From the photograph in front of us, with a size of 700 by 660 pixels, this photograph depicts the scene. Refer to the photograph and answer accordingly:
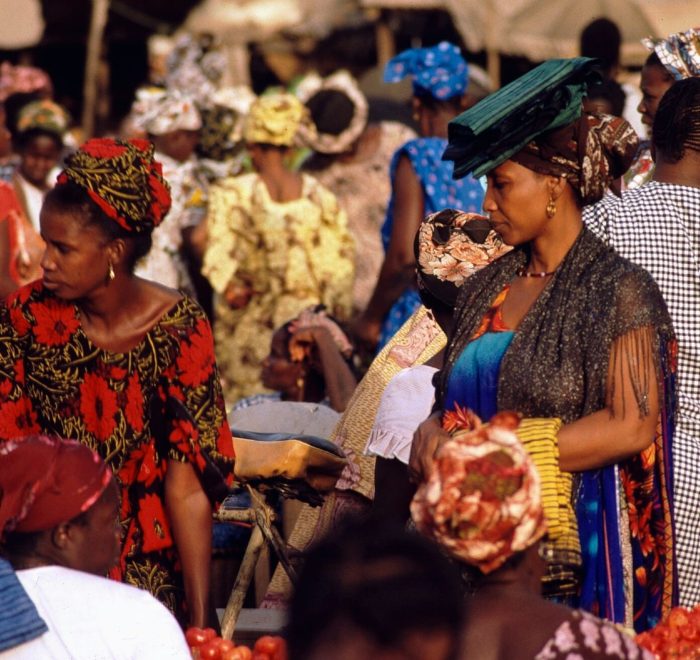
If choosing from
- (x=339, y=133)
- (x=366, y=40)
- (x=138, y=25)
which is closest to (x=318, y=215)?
(x=339, y=133)

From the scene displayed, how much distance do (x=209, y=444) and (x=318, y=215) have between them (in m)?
5.17

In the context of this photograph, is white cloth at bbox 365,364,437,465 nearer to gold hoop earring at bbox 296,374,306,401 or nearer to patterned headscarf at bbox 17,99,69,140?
gold hoop earring at bbox 296,374,306,401

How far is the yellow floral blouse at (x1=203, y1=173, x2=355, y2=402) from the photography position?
30.9 ft

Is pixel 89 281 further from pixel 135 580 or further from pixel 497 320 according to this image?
pixel 497 320

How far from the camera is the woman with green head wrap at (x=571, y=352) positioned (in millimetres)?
3775

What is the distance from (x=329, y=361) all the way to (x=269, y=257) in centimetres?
257

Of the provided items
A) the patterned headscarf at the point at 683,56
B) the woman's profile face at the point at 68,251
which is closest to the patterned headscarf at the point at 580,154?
the woman's profile face at the point at 68,251

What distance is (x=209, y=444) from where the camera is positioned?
14.4 ft

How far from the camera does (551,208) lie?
3.98 m

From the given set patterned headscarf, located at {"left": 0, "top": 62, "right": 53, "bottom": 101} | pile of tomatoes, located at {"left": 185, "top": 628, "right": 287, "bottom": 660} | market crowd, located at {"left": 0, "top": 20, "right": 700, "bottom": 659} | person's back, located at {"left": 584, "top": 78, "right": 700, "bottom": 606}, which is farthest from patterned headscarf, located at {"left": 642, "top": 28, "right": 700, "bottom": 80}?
patterned headscarf, located at {"left": 0, "top": 62, "right": 53, "bottom": 101}

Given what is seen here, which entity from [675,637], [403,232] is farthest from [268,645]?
[403,232]

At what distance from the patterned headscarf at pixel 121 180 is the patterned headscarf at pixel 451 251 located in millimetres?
862

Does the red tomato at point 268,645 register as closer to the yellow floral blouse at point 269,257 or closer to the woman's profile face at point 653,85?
the woman's profile face at point 653,85

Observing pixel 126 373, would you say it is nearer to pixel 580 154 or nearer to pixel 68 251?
pixel 68 251
